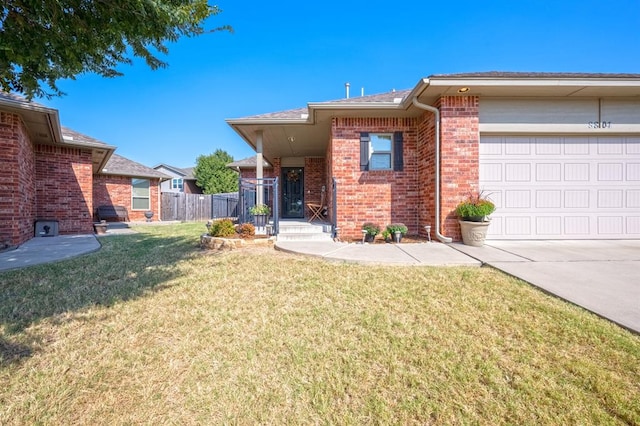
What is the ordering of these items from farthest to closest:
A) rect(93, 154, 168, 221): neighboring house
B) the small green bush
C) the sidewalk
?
rect(93, 154, 168, 221): neighboring house
the small green bush
the sidewalk

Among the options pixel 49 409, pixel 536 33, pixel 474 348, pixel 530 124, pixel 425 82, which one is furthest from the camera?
pixel 536 33

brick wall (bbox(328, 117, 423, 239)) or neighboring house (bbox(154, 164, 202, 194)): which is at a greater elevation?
neighboring house (bbox(154, 164, 202, 194))

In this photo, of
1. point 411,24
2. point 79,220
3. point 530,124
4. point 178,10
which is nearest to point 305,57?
point 411,24

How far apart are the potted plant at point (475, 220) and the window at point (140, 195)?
18.3 m

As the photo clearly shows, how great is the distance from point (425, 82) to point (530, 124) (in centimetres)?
273

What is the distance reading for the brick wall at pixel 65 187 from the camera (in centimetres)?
904

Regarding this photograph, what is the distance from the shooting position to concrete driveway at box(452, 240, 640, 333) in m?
2.80

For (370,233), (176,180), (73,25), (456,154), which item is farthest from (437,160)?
(176,180)

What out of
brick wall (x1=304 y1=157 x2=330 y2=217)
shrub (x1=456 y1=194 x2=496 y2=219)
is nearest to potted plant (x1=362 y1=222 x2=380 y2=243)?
shrub (x1=456 y1=194 x2=496 y2=219)

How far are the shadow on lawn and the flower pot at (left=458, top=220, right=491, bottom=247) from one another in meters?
5.57

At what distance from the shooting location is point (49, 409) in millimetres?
1699

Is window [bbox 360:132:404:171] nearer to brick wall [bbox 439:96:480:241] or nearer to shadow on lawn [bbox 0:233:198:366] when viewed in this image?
brick wall [bbox 439:96:480:241]

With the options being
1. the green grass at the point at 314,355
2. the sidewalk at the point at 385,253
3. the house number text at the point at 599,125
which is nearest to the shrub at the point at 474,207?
the sidewalk at the point at 385,253

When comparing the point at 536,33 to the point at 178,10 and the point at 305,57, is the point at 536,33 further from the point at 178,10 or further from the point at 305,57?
the point at 178,10
